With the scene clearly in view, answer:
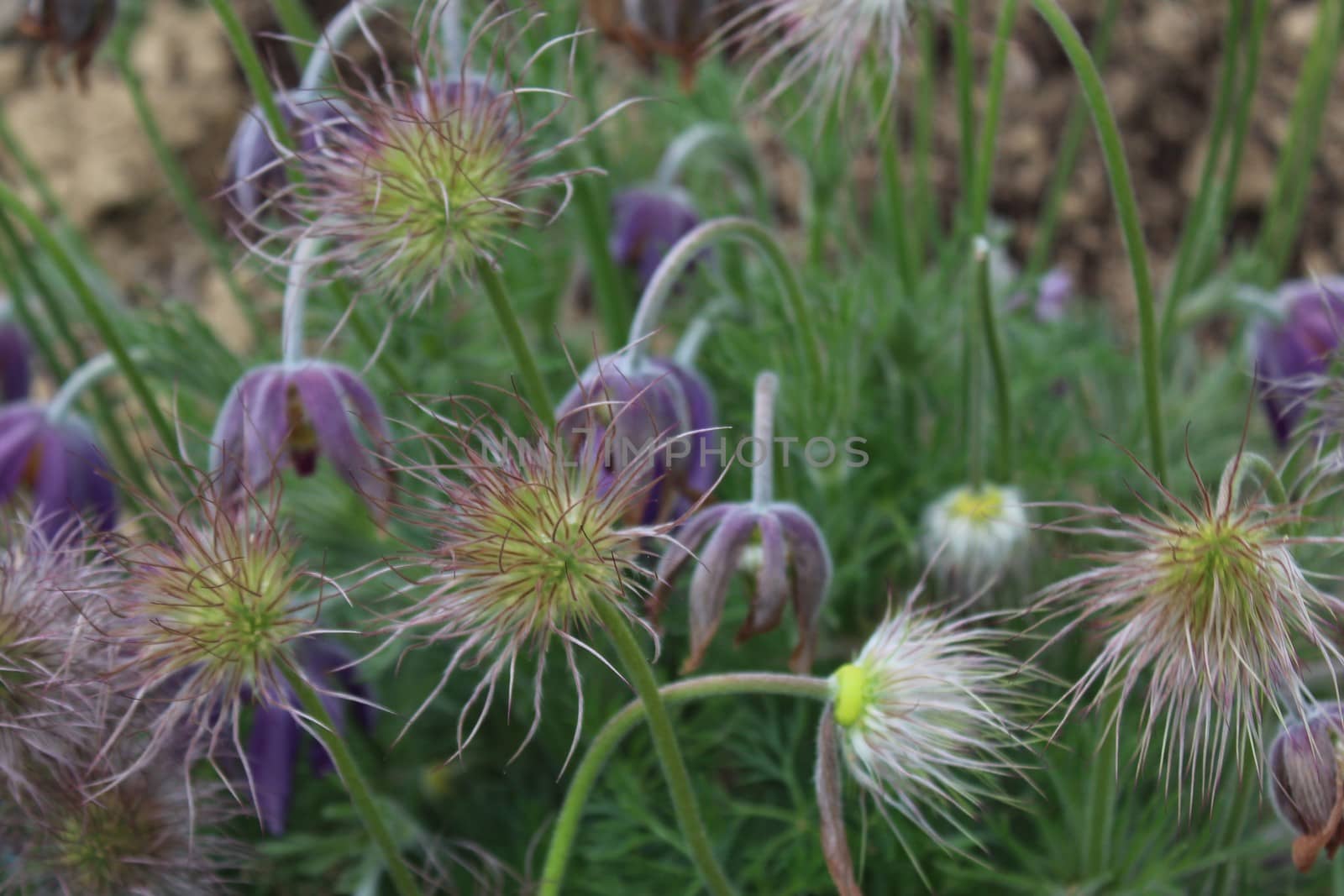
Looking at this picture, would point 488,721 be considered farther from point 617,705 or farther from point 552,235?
point 552,235

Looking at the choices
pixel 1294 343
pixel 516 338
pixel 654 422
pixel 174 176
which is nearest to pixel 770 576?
pixel 654 422

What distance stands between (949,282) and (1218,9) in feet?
5.10

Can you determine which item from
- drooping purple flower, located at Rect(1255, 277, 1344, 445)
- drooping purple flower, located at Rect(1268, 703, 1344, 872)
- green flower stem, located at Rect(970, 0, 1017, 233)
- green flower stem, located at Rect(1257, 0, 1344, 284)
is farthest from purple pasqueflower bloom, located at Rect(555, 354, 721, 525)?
green flower stem, located at Rect(1257, 0, 1344, 284)

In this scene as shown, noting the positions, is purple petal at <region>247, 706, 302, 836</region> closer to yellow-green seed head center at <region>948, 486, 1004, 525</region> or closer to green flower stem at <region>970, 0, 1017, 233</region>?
yellow-green seed head center at <region>948, 486, 1004, 525</region>

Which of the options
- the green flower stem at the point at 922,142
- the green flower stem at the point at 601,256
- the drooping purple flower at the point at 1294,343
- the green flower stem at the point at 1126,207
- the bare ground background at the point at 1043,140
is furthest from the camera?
the bare ground background at the point at 1043,140

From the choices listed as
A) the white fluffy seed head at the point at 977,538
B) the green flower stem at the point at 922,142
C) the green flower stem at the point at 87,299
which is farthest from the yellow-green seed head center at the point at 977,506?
the green flower stem at the point at 87,299

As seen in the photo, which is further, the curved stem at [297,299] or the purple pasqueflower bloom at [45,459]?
the purple pasqueflower bloom at [45,459]

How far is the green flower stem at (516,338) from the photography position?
979mm

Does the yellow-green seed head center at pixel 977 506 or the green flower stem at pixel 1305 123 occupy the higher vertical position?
the green flower stem at pixel 1305 123

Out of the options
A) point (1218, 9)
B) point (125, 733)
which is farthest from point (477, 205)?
point (1218, 9)

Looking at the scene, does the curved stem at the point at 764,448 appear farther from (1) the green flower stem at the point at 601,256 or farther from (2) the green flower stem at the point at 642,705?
(1) the green flower stem at the point at 601,256

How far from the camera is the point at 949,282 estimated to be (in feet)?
5.79

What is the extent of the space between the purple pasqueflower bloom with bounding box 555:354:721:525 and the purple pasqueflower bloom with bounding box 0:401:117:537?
1.85ft

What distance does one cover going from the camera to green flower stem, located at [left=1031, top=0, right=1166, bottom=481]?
102 centimetres
